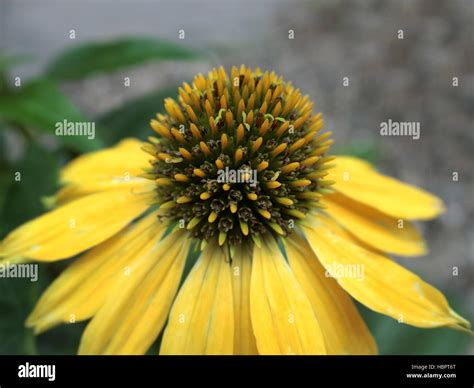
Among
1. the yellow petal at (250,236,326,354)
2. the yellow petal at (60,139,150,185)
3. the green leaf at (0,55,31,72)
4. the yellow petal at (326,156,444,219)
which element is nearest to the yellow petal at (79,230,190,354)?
the yellow petal at (250,236,326,354)

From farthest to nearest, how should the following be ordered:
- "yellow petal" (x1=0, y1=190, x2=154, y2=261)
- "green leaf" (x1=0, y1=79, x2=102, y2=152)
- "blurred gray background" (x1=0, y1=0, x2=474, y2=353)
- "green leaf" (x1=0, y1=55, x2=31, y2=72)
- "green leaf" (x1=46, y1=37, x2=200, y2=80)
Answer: "blurred gray background" (x1=0, y1=0, x2=474, y2=353), "green leaf" (x1=0, y1=55, x2=31, y2=72), "green leaf" (x1=46, y1=37, x2=200, y2=80), "green leaf" (x1=0, y1=79, x2=102, y2=152), "yellow petal" (x1=0, y1=190, x2=154, y2=261)

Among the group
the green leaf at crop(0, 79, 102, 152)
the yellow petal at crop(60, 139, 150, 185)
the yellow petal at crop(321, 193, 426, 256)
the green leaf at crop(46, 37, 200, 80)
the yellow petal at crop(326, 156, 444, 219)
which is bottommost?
the yellow petal at crop(321, 193, 426, 256)

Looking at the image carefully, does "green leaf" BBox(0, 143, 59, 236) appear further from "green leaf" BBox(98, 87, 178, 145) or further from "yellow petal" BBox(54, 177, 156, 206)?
"green leaf" BBox(98, 87, 178, 145)

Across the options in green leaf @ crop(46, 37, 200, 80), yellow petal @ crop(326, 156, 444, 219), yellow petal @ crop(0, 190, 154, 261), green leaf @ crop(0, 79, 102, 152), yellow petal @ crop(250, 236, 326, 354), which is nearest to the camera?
yellow petal @ crop(250, 236, 326, 354)

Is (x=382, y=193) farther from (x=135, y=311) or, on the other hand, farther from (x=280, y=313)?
(x=135, y=311)

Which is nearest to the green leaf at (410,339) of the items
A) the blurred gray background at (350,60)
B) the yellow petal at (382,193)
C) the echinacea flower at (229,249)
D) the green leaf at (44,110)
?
the yellow petal at (382,193)

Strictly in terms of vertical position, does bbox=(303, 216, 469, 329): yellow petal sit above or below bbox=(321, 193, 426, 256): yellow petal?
below

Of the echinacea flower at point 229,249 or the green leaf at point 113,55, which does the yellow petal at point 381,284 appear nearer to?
the echinacea flower at point 229,249
